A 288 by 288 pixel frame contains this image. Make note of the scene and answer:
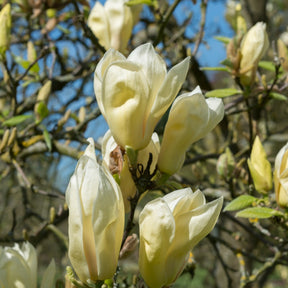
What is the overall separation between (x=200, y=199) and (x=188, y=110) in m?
0.14

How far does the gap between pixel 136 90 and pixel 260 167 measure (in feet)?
1.67

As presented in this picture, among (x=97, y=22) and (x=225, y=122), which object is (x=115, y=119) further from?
(x=225, y=122)

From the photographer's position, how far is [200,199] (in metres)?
0.57

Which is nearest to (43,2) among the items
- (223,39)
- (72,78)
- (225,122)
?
(72,78)

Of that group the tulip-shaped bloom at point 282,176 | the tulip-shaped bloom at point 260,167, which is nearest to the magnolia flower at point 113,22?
the tulip-shaped bloom at point 260,167

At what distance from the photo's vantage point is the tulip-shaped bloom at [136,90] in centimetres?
58

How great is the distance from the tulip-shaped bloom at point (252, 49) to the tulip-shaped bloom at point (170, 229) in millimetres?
681

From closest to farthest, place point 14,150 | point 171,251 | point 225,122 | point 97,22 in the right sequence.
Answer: point 171,251 → point 97,22 → point 14,150 → point 225,122

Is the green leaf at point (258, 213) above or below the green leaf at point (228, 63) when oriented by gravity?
below

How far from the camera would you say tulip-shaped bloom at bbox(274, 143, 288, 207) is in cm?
83

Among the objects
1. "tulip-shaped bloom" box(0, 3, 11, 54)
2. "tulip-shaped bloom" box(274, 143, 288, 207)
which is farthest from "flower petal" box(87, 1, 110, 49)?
"tulip-shaped bloom" box(274, 143, 288, 207)

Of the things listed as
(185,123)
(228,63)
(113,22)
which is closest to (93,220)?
(185,123)

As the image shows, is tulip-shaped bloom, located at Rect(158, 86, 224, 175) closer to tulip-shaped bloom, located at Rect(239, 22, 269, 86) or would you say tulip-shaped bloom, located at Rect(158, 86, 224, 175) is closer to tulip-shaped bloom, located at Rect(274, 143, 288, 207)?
tulip-shaped bloom, located at Rect(274, 143, 288, 207)

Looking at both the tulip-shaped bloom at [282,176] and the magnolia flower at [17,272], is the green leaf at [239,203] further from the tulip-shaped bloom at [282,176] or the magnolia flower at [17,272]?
the magnolia flower at [17,272]
